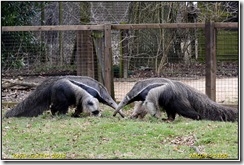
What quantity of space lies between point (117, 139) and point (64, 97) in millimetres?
2446

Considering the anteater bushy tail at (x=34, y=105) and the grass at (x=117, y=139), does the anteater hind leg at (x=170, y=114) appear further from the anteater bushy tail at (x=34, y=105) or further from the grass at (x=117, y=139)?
the anteater bushy tail at (x=34, y=105)

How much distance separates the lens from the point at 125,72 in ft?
47.6

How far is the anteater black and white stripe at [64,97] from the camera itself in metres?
9.05

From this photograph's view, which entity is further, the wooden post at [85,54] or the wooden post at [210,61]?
the wooden post at [85,54]

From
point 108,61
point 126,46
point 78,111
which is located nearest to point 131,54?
point 126,46

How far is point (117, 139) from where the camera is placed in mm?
6934

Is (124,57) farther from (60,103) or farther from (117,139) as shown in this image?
(117,139)

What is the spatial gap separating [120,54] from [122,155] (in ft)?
28.2

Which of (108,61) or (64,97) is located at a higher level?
(108,61)

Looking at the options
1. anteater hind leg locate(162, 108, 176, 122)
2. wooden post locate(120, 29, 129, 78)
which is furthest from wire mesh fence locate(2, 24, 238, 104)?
anteater hind leg locate(162, 108, 176, 122)

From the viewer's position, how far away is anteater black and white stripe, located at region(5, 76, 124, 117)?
9.05 metres

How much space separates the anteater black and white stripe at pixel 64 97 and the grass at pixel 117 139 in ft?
1.81

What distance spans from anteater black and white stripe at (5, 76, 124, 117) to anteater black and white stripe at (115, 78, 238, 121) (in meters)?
0.94

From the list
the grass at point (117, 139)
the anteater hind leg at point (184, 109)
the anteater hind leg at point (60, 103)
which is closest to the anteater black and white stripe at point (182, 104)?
the anteater hind leg at point (184, 109)
